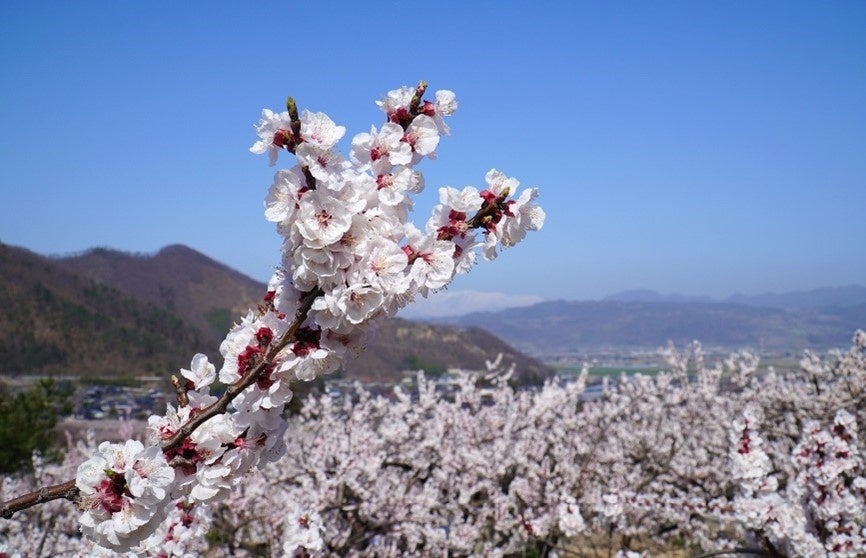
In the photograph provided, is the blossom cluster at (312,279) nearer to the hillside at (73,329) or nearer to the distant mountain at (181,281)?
the hillside at (73,329)

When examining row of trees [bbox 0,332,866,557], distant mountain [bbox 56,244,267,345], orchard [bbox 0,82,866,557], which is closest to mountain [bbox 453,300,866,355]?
distant mountain [bbox 56,244,267,345]

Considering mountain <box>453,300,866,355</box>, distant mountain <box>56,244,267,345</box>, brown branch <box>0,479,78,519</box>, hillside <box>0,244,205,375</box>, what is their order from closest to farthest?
1. brown branch <box>0,479,78,519</box>
2. hillside <box>0,244,205,375</box>
3. distant mountain <box>56,244,267,345</box>
4. mountain <box>453,300,866,355</box>

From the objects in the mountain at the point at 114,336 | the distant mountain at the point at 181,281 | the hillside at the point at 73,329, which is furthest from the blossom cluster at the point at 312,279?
the distant mountain at the point at 181,281

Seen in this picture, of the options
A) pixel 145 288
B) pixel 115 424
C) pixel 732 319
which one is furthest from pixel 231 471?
pixel 732 319

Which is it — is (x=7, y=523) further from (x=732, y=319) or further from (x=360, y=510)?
(x=732, y=319)

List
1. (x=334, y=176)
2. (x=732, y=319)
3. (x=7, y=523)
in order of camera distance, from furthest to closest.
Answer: (x=732, y=319) → (x=7, y=523) → (x=334, y=176)

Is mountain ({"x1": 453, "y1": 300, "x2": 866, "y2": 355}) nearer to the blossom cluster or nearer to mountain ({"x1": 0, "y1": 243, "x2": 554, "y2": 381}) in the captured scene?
mountain ({"x1": 0, "y1": 243, "x2": 554, "y2": 381})
